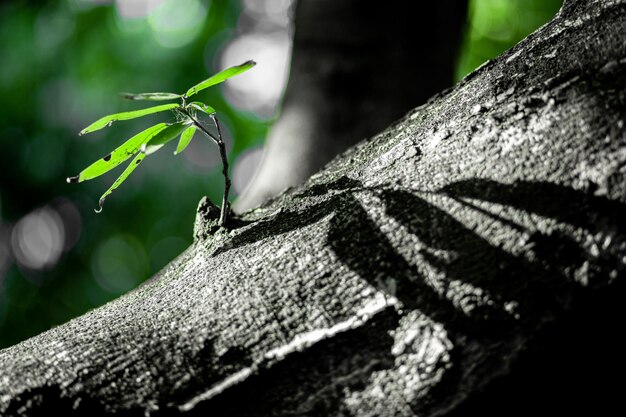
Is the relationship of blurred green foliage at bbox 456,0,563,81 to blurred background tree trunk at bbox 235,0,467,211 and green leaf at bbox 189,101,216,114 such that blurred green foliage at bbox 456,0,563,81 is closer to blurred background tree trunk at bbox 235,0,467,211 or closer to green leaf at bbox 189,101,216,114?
blurred background tree trunk at bbox 235,0,467,211

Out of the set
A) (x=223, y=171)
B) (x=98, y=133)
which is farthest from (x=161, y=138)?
(x=98, y=133)

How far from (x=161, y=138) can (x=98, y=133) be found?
523cm

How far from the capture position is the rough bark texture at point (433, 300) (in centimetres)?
67

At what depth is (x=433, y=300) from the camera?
0.71 meters

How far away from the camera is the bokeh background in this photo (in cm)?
556

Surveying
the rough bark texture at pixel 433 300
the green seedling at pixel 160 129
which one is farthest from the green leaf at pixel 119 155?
the rough bark texture at pixel 433 300

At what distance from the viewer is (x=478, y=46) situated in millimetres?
4203

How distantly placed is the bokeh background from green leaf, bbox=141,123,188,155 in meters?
4.30

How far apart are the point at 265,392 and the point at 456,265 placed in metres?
0.29

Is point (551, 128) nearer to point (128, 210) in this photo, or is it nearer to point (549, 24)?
point (549, 24)

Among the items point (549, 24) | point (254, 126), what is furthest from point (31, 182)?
point (549, 24)

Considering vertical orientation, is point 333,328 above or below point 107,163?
below

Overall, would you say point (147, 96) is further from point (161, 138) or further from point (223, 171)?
point (223, 171)

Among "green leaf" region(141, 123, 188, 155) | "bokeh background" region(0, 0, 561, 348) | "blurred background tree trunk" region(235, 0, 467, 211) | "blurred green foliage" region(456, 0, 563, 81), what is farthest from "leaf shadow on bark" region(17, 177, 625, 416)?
"bokeh background" region(0, 0, 561, 348)
